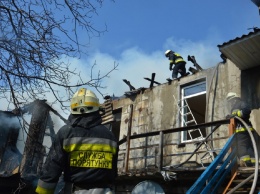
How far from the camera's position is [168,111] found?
1060 cm

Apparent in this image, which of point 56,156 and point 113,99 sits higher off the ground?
point 113,99

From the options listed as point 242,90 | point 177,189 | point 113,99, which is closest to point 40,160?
point 177,189

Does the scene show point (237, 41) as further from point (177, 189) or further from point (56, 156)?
point (56, 156)

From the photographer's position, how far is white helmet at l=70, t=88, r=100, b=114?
3.27 metres

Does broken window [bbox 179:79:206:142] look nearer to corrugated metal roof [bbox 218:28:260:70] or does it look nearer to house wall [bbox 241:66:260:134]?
house wall [bbox 241:66:260:134]

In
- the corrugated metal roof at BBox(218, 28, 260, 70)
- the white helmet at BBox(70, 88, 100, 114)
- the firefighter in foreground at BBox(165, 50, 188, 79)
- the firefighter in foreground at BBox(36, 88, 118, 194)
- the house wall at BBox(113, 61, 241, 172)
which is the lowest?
the firefighter in foreground at BBox(36, 88, 118, 194)

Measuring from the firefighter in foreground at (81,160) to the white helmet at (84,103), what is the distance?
0.09 meters

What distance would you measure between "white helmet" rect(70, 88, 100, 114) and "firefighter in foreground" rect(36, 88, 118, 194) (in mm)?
93

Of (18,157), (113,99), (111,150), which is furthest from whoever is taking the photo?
(113,99)

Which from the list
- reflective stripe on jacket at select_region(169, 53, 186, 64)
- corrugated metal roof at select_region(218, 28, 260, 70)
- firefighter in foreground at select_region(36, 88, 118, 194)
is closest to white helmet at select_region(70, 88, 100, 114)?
firefighter in foreground at select_region(36, 88, 118, 194)

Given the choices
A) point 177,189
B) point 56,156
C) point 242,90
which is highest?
point 242,90

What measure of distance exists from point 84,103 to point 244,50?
5806 mm

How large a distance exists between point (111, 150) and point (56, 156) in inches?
22.5

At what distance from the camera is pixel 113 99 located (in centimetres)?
1334
